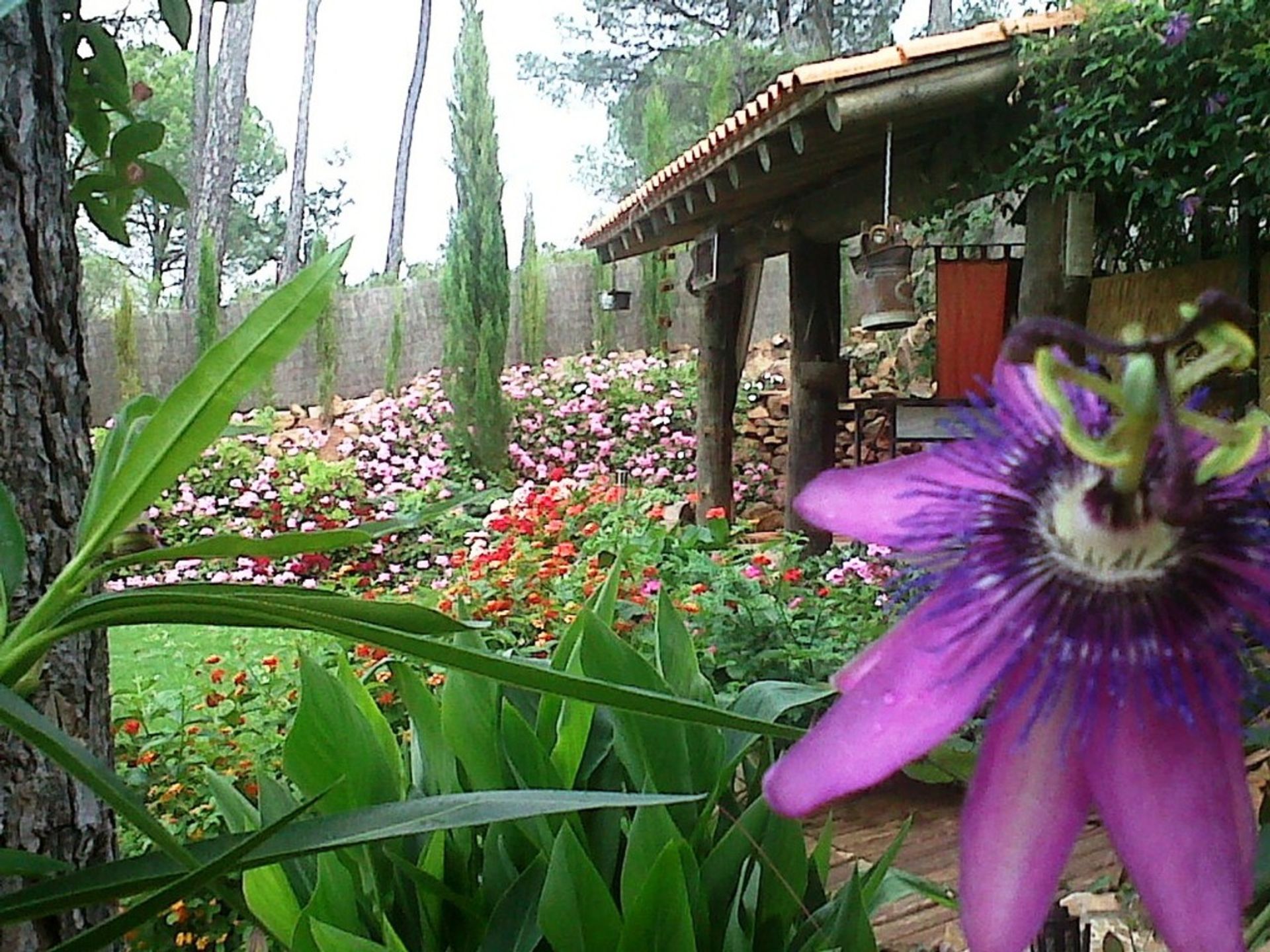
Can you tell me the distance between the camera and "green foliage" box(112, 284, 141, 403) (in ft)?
15.8

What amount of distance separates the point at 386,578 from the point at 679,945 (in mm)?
3024

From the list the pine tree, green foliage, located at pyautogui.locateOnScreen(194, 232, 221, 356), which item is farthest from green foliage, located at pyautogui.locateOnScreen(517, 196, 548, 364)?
green foliage, located at pyautogui.locateOnScreen(194, 232, 221, 356)

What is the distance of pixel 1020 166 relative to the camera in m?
2.08

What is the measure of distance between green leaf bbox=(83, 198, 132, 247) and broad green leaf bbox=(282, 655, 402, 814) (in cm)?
37

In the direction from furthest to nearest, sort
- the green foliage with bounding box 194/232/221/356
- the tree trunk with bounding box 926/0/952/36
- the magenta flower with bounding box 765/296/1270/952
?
the tree trunk with bounding box 926/0/952/36 → the green foliage with bounding box 194/232/221/356 → the magenta flower with bounding box 765/296/1270/952

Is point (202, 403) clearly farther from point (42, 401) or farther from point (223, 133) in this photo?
point (223, 133)

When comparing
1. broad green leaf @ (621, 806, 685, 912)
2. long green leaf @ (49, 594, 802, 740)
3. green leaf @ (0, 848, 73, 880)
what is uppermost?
long green leaf @ (49, 594, 802, 740)

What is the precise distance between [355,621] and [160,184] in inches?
24.0

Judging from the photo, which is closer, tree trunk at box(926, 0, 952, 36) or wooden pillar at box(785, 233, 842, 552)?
wooden pillar at box(785, 233, 842, 552)

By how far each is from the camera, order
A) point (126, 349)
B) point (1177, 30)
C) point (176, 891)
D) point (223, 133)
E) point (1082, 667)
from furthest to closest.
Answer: point (223, 133) < point (126, 349) < point (1177, 30) < point (176, 891) < point (1082, 667)

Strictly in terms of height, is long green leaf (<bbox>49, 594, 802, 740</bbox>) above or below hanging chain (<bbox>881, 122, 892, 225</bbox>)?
below

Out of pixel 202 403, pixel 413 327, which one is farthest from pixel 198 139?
pixel 202 403

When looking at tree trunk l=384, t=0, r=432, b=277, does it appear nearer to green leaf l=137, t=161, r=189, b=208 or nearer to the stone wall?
the stone wall

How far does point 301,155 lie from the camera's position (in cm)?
727
